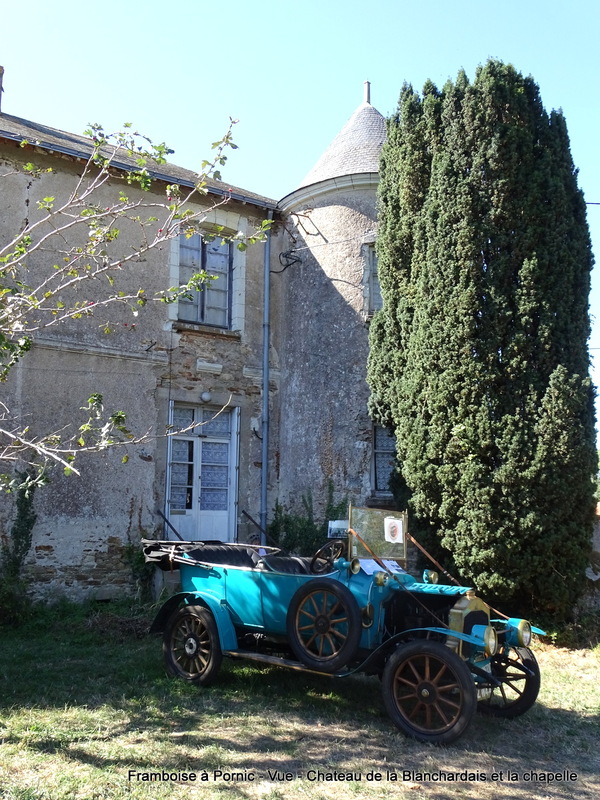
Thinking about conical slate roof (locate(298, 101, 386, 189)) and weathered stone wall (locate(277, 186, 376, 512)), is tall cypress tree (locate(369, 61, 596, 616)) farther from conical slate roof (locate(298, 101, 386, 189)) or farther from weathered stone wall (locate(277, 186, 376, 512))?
conical slate roof (locate(298, 101, 386, 189))

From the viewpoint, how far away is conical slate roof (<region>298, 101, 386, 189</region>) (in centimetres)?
1180

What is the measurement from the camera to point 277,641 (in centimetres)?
632

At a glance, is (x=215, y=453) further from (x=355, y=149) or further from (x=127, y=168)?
(x=355, y=149)

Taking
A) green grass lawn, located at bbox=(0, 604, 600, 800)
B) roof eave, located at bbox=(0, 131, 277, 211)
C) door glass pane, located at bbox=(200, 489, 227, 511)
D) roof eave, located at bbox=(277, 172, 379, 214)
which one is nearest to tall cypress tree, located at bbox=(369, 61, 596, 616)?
green grass lawn, located at bbox=(0, 604, 600, 800)

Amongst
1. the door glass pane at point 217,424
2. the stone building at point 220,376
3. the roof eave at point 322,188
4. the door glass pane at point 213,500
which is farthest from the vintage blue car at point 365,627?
the roof eave at point 322,188

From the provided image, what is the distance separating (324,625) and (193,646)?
156cm

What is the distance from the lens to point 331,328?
11484 millimetres

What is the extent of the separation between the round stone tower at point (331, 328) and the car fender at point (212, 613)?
14.3 ft

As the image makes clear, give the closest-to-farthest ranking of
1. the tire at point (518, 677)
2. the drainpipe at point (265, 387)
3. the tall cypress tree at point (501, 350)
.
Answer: the tire at point (518, 677), the tall cypress tree at point (501, 350), the drainpipe at point (265, 387)

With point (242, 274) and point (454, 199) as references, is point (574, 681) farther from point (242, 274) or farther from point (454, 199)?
point (242, 274)

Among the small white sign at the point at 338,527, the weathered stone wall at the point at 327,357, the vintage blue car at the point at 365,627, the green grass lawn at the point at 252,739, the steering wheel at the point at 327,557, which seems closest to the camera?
the green grass lawn at the point at 252,739

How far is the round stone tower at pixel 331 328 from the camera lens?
36.1ft

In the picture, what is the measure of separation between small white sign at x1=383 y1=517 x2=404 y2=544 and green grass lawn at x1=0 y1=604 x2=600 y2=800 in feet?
4.54

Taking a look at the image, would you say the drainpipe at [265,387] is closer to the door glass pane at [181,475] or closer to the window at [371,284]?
the door glass pane at [181,475]
